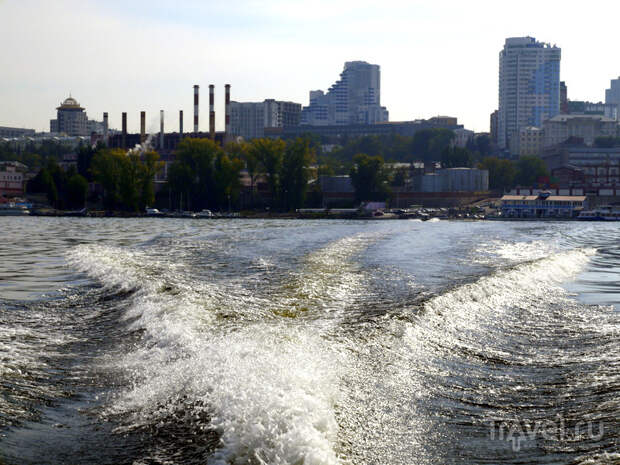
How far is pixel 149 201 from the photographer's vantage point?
113 meters

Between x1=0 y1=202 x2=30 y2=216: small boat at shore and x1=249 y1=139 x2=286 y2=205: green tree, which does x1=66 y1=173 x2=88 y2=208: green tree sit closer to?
x1=0 y1=202 x2=30 y2=216: small boat at shore

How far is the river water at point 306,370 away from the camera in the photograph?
8.80 meters

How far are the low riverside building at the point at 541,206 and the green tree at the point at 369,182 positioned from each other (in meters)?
19.6

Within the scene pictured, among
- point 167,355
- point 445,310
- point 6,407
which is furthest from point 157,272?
point 6,407

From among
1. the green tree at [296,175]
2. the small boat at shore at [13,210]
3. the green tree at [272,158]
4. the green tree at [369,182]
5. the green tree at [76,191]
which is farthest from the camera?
the green tree at [369,182]

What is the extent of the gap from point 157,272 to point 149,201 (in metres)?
90.6

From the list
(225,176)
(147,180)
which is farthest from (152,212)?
(225,176)

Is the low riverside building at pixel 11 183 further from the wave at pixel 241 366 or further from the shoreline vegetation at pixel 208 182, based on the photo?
the wave at pixel 241 366

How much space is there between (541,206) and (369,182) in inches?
1087

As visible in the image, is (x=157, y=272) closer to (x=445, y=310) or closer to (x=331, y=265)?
(x=331, y=265)

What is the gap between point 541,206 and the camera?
120 metres

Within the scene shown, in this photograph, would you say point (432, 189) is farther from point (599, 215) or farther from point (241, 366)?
point (241, 366)

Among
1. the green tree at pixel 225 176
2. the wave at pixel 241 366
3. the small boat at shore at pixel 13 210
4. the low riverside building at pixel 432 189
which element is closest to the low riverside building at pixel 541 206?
the low riverside building at pixel 432 189

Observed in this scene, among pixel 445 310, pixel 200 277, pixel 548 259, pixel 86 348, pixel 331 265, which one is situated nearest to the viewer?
pixel 86 348
